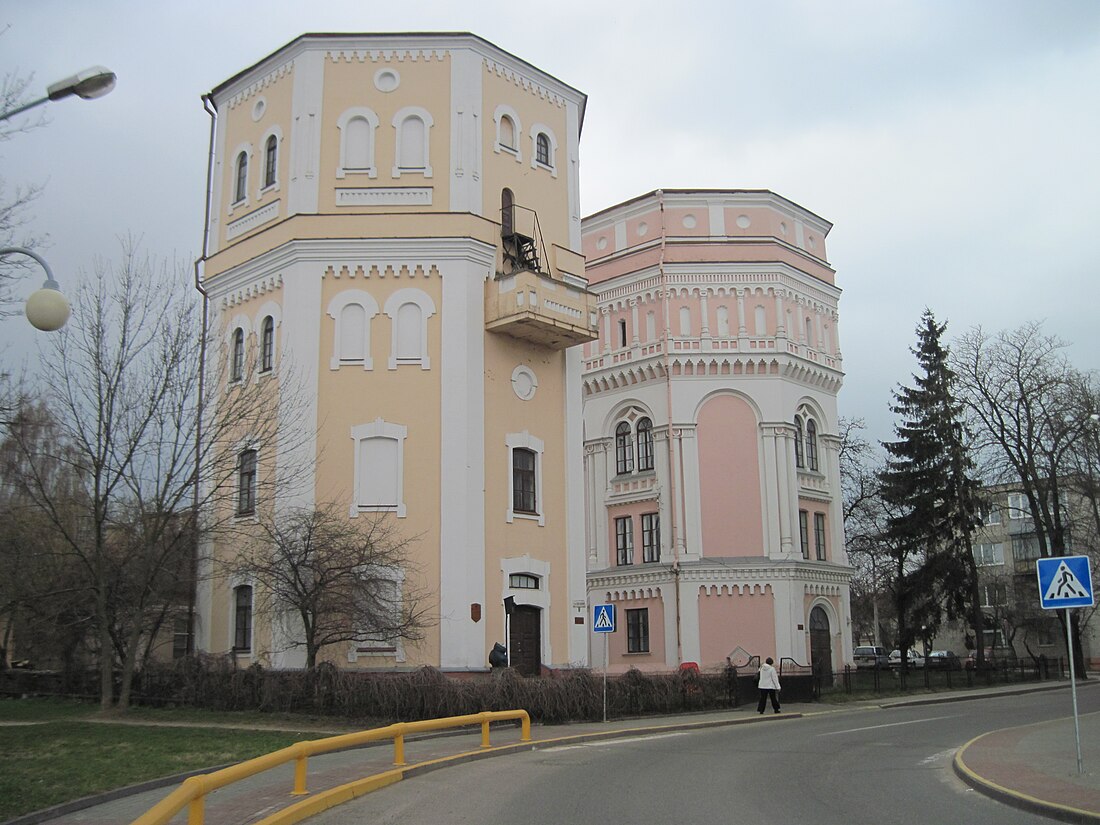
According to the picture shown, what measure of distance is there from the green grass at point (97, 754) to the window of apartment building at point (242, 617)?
755cm

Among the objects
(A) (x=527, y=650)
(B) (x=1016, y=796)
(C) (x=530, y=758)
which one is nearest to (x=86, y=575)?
(A) (x=527, y=650)

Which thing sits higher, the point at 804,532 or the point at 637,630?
the point at 804,532

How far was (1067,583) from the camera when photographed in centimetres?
1398

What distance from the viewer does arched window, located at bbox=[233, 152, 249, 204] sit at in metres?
32.6

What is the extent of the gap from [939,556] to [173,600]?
32.7m

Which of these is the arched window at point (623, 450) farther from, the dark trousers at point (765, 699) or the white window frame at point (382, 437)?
the white window frame at point (382, 437)

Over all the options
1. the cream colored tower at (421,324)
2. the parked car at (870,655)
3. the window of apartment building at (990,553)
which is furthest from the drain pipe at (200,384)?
the window of apartment building at (990,553)

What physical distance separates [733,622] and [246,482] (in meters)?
19.7

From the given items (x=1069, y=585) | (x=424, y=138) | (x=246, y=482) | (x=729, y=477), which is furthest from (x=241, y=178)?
(x=1069, y=585)

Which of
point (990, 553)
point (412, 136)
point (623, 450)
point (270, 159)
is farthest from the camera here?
point (990, 553)

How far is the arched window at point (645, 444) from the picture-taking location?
44188 mm

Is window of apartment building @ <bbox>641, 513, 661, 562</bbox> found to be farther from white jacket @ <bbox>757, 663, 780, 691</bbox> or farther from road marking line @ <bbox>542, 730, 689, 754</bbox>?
road marking line @ <bbox>542, 730, 689, 754</bbox>

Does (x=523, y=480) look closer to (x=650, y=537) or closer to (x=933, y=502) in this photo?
(x=650, y=537)

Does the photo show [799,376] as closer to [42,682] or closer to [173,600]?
[173,600]
